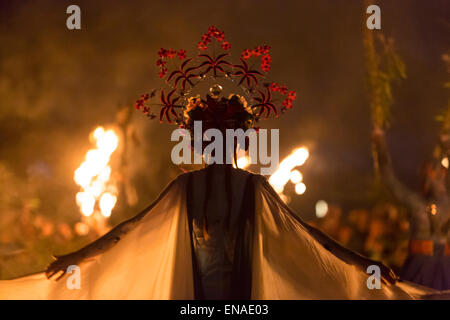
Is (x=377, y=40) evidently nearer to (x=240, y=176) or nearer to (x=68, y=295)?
(x=240, y=176)

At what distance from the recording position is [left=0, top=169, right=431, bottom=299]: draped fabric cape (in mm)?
3664

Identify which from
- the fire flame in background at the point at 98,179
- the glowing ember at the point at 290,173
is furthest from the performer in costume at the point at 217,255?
the fire flame in background at the point at 98,179

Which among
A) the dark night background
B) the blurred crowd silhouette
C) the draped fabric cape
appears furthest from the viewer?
the dark night background

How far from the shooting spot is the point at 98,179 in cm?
1035

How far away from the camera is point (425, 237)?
6.12 m

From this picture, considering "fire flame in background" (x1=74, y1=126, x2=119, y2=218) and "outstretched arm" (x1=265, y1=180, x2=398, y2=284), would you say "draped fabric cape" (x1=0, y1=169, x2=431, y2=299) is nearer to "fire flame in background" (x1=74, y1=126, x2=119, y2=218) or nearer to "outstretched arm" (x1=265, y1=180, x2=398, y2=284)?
"outstretched arm" (x1=265, y1=180, x2=398, y2=284)

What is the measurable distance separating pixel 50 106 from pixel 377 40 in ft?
22.9

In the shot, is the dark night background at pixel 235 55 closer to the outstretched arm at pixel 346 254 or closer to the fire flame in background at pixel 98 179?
the fire flame in background at pixel 98 179

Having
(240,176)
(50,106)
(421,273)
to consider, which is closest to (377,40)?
(421,273)

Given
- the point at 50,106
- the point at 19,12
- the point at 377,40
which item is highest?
the point at 19,12

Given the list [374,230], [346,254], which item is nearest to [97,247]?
[346,254]

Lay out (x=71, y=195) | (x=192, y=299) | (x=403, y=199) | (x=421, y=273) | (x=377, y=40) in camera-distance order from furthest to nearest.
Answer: (x=71, y=195) < (x=377, y=40) < (x=403, y=199) < (x=421, y=273) < (x=192, y=299)

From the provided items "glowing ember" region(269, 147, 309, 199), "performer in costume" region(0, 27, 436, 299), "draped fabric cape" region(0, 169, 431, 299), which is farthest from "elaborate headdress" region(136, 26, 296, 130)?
"glowing ember" region(269, 147, 309, 199)

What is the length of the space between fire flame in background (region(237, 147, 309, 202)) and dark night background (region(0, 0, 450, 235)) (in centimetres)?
25
